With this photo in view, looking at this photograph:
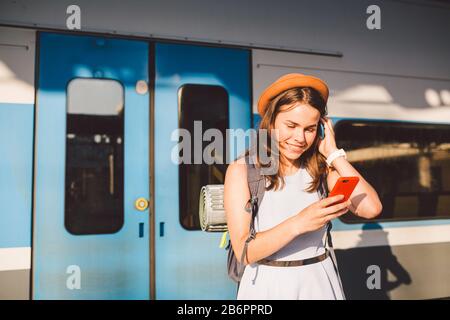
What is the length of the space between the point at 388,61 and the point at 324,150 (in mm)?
2135

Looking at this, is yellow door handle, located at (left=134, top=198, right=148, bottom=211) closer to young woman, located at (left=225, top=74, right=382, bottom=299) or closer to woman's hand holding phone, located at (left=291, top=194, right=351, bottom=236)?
young woman, located at (left=225, top=74, right=382, bottom=299)

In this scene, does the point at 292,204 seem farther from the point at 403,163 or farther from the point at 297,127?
the point at 403,163

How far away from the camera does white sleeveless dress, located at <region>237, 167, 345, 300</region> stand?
1380 millimetres

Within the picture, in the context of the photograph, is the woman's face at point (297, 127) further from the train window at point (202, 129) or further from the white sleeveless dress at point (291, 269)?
the train window at point (202, 129)

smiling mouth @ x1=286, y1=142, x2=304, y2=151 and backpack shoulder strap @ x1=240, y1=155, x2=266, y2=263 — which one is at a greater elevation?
smiling mouth @ x1=286, y1=142, x2=304, y2=151

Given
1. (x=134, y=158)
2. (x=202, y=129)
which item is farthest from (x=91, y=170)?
(x=202, y=129)

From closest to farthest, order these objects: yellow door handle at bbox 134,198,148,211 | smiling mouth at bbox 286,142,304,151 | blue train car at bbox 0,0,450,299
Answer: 1. smiling mouth at bbox 286,142,304,151
2. blue train car at bbox 0,0,450,299
3. yellow door handle at bbox 134,198,148,211

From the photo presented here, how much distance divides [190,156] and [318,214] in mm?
1503

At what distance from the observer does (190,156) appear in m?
2.62

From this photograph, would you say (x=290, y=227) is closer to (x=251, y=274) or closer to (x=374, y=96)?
(x=251, y=274)

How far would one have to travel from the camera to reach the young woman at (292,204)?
1.36 meters

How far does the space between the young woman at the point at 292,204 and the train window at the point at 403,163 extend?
5.25ft

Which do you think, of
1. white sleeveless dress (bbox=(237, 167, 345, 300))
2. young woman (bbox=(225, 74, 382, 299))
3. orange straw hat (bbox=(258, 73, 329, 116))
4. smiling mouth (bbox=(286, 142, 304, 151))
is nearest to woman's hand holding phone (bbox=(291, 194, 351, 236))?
young woman (bbox=(225, 74, 382, 299))
